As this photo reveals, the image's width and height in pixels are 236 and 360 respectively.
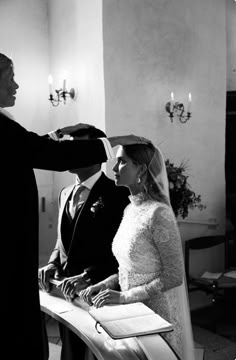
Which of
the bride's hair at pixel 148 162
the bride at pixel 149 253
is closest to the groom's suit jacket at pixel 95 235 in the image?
the bride at pixel 149 253

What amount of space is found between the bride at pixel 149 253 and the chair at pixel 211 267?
2.47 meters

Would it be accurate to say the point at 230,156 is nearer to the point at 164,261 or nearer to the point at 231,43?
the point at 231,43

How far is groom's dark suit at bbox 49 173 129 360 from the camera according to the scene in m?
2.91

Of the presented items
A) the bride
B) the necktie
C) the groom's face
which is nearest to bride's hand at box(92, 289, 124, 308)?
Result: the bride

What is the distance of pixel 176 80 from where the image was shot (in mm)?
5750

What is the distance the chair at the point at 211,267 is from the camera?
5.10m

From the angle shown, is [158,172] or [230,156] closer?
[158,172]

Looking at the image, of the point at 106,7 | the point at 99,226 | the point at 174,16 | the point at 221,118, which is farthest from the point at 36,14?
the point at 99,226

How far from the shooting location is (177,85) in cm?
577

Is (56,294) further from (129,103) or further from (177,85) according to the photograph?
(177,85)

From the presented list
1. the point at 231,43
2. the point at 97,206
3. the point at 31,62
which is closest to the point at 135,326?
the point at 97,206

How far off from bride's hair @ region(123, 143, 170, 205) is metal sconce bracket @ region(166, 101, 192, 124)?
2.93 m

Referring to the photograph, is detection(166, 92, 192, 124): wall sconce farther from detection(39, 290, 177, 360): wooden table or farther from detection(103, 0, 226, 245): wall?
detection(39, 290, 177, 360): wooden table

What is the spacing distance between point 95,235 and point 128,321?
96 cm
